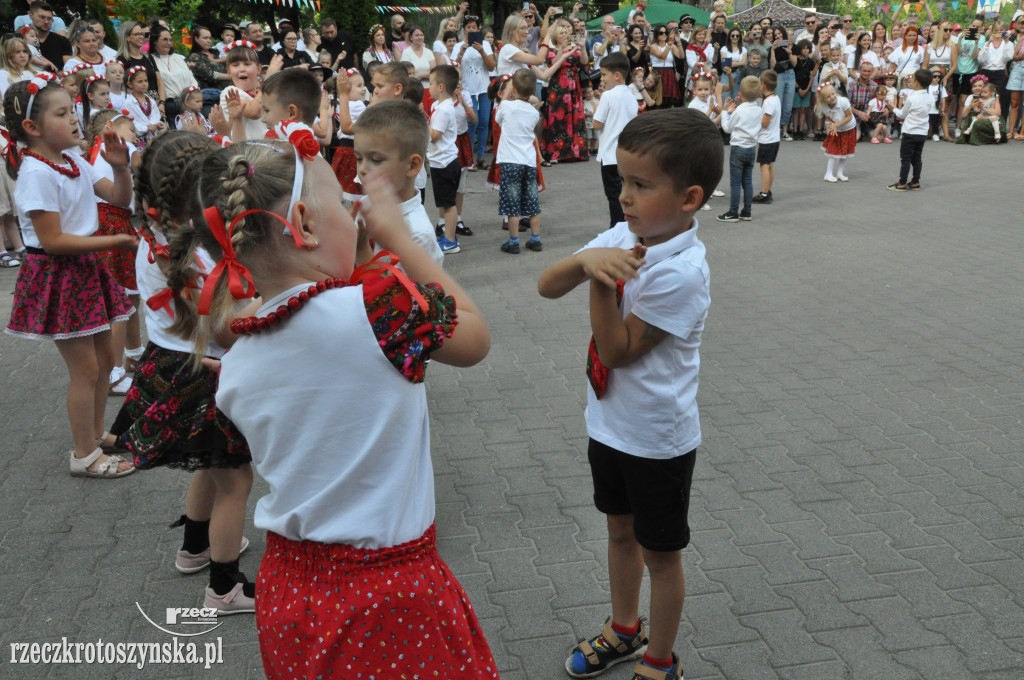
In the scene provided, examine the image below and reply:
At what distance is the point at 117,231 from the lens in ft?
16.4

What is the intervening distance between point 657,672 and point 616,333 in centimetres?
115

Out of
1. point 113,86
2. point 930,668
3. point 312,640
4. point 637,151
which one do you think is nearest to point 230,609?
point 312,640

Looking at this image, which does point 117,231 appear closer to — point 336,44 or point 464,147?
point 464,147

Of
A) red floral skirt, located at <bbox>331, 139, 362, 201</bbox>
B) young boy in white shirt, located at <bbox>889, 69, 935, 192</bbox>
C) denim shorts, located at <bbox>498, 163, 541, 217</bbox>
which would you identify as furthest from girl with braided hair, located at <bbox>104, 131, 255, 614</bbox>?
young boy in white shirt, located at <bbox>889, 69, 935, 192</bbox>

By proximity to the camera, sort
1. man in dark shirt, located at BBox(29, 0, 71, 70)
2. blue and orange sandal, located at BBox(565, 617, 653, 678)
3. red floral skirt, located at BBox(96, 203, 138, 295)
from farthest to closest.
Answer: man in dark shirt, located at BBox(29, 0, 71, 70) → red floral skirt, located at BBox(96, 203, 138, 295) → blue and orange sandal, located at BBox(565, 617, 653, 678)

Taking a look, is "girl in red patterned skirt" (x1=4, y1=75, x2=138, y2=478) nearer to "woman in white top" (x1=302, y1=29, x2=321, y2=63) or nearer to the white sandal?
the white sandal

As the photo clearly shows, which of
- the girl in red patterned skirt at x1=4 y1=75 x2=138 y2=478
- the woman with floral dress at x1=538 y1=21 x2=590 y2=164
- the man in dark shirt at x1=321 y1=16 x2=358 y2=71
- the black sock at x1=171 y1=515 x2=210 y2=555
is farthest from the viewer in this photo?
the man in dark shirt at x1=321 y1=16 x2=358 y2=71

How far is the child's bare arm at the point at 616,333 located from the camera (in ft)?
6.99

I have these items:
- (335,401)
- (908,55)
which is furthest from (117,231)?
(908,55)

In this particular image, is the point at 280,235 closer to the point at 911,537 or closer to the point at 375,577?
the point at 375,577

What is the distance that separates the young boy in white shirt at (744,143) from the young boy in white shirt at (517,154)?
8.46 feet

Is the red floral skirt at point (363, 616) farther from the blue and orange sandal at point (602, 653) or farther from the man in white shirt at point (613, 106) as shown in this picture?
the man in white shirt at point (613, 106)

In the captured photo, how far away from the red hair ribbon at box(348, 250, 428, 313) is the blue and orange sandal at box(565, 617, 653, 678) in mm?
1672

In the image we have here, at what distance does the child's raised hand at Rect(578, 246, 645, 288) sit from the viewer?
1.82 m
